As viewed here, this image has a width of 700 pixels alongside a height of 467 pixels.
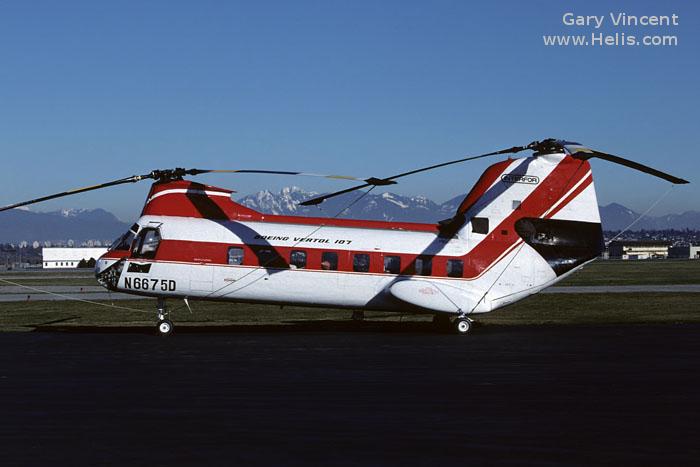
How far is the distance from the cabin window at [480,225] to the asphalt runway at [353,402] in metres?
6.22

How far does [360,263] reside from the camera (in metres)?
31.2

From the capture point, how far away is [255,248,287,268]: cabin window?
31031 millimetres

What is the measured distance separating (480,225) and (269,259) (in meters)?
7.69

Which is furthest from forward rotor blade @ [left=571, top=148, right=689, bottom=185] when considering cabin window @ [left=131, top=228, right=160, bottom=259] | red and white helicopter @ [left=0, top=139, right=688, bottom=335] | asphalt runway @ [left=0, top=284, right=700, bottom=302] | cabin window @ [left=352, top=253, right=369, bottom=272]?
asphalt runway @ [left=0, top=284, right=700, bottom=302]

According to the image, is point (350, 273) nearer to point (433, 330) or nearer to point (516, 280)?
point (433, 330)

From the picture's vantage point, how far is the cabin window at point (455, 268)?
3159 cm

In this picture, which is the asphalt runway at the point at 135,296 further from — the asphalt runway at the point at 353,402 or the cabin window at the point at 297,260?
the asphalt runway at the point at 353,402

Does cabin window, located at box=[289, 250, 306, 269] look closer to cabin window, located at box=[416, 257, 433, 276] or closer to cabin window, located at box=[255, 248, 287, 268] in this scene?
cabin window, located at box=[255, 248, 287, 268]

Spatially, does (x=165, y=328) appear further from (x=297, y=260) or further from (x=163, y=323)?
(x=297, y=260)

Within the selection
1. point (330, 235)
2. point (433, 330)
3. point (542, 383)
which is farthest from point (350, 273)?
point (542, 383)

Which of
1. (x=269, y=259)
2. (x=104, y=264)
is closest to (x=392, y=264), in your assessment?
(x=269, y=259)


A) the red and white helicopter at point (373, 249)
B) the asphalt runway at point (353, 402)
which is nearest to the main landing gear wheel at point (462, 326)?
the red and white helicopter at point (373, 249)

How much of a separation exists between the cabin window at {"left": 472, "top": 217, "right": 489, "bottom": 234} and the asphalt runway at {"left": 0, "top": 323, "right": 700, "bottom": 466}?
6218 mm

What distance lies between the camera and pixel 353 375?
19.4 m
